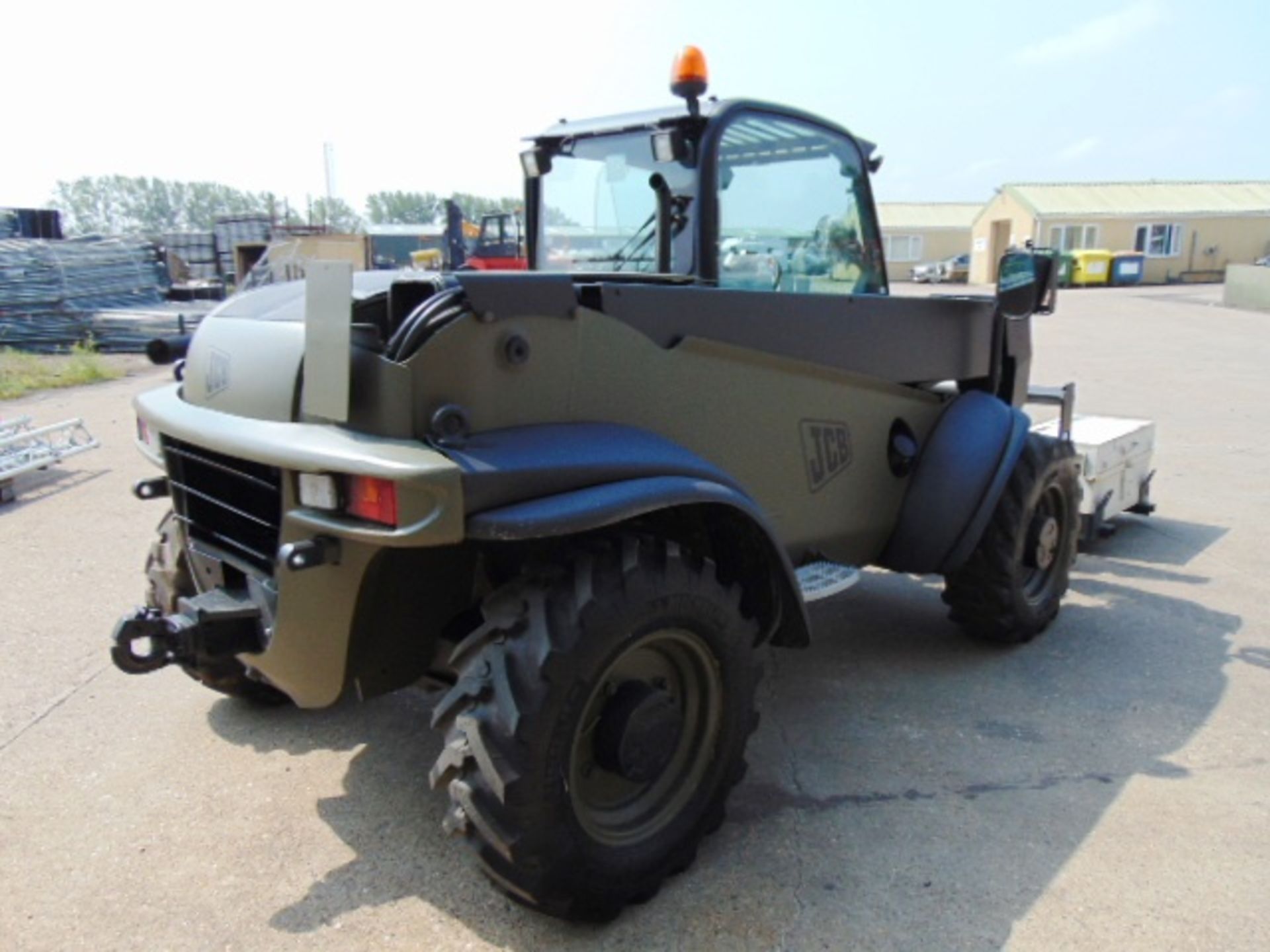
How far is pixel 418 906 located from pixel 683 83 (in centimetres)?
276

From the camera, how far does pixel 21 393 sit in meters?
12.6

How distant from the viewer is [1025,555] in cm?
457

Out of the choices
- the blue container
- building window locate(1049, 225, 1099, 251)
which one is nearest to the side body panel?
the blue container

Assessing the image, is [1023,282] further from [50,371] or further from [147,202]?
[147,202]

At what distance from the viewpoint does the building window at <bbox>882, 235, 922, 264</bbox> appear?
51.9m

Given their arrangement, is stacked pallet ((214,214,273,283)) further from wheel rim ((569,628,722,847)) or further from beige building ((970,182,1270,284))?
wheel rim ((569,628,722,847))

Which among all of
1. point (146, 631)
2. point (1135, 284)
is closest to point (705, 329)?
point (146, 631)

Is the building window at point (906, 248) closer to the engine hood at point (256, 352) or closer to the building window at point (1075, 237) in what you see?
the building window at point (1075, 237)

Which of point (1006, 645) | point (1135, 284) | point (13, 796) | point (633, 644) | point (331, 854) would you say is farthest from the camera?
point (1135, 284)

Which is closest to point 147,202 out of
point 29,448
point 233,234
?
point 233,234

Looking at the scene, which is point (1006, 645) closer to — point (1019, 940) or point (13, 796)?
point (1019, 940)

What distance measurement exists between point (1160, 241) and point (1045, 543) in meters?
47.9

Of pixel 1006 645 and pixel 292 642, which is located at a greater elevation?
pixel 292 642

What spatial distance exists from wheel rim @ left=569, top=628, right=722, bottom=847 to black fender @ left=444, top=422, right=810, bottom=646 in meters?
0.35
